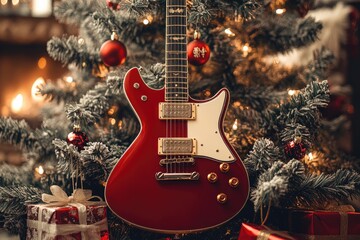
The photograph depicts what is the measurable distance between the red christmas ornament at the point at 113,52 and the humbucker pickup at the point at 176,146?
26cm

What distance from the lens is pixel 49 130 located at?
3.98 feet

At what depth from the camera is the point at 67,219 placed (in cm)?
91

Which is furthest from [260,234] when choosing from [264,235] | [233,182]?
[233,182]

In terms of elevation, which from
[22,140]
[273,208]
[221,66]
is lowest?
[273,208]

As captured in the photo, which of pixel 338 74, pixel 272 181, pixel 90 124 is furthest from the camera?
pixel 338 74

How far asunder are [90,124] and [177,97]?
24 cm

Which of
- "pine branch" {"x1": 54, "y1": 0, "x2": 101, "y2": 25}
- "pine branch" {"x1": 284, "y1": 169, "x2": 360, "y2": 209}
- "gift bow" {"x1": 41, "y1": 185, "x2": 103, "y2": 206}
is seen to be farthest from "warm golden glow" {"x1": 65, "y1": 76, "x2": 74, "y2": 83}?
"pine branch" {"x1": 284, "y1": 169, "x2": 360, "y2": 209}

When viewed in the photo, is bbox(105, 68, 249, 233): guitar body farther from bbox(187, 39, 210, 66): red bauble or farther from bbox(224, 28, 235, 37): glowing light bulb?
bbox(224, 28, 235, 37): glowing light bulb

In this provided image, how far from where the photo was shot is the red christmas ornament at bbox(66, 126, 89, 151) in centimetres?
102

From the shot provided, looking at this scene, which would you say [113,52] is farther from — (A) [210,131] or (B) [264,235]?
(B) [264,235]

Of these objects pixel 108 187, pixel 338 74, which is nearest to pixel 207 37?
pixel 108 187

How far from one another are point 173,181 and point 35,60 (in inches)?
67.6

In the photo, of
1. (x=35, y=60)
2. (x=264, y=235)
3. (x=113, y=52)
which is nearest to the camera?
(x=264, y=235)

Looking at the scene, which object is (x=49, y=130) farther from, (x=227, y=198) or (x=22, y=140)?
(x=227, y=198)
